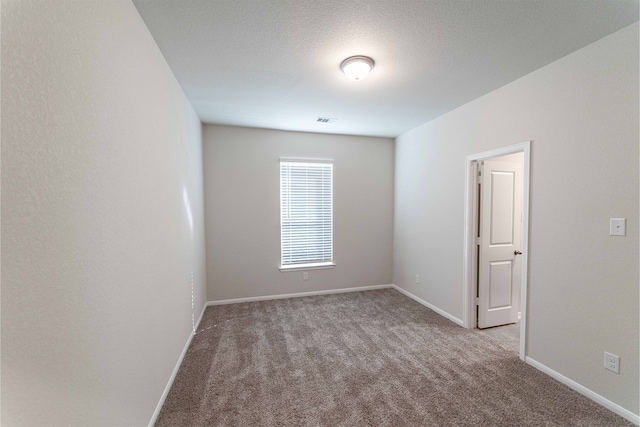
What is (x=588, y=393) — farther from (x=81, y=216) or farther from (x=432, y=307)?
(x=81, y=216)

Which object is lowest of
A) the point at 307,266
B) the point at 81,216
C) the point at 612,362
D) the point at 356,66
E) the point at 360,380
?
the point at 360,380

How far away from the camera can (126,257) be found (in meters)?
1.42

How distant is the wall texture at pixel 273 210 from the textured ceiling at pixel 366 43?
1.06 metres

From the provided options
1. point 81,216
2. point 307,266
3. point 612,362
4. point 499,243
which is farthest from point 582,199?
point 307,266

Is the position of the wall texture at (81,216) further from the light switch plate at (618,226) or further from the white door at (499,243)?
the white door at (499,243)

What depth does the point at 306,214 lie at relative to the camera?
14.0 feet

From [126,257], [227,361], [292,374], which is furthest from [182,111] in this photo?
[292,374]

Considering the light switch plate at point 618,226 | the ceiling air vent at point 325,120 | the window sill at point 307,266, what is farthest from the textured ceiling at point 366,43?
the window sill at point 307,266

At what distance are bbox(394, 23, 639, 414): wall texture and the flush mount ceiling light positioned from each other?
1518 millimetres

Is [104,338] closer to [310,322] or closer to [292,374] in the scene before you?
[292,374]

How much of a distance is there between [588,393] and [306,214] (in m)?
3.48

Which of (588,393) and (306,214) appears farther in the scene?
(306,214)

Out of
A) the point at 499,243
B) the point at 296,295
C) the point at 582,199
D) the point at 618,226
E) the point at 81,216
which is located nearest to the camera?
the point at 81,216

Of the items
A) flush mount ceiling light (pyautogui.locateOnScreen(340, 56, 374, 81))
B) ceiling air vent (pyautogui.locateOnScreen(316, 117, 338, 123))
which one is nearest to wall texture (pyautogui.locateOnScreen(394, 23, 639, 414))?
flush mount ceiling light (pyautogui.locateOnScreen(340, 56, 374, 81))
